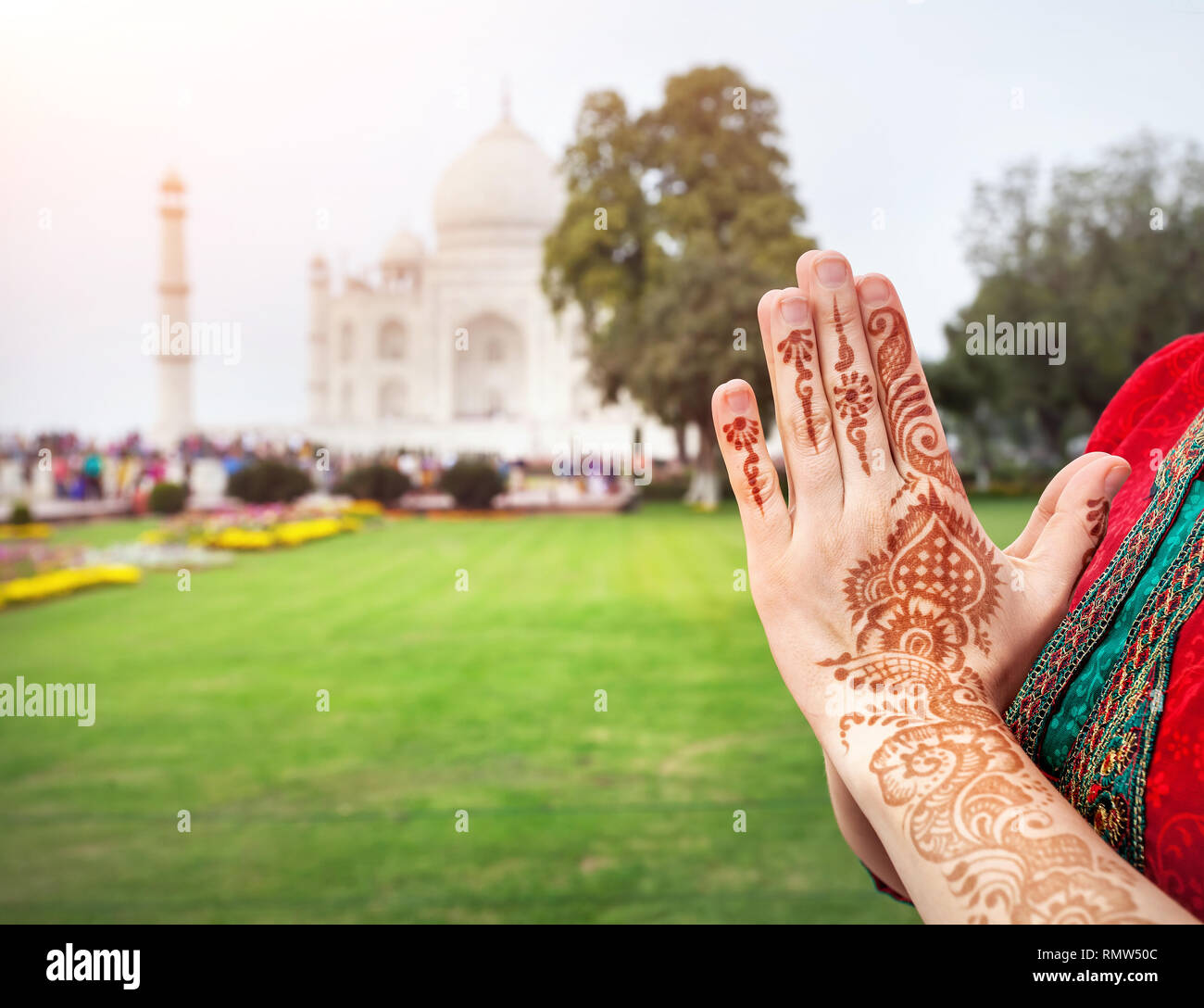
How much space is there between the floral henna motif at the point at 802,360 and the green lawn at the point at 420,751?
2.04 m

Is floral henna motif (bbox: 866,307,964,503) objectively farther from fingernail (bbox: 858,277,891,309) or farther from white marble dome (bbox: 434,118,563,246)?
white marble dome (bbox: 434,118,563,246)

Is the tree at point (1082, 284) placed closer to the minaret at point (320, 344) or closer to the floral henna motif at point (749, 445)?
the floral henna motif at point (749, 445)

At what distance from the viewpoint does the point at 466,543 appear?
17.4ft

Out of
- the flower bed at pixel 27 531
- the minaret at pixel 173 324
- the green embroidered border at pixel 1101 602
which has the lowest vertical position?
the flower bed at pixel 27 531

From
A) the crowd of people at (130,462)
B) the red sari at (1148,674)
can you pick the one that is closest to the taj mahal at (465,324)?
the crowd of people at (130,462)

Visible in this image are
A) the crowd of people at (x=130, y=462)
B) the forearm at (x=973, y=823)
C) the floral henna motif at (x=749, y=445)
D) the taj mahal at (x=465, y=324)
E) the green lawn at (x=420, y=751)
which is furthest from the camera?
the taj mahal at (x=465, y=324)

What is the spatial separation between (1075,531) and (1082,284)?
593cm

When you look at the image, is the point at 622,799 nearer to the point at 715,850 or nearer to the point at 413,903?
the point at 715,850

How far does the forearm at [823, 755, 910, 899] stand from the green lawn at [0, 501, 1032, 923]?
1.92 m

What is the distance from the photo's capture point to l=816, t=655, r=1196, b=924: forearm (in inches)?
16.6

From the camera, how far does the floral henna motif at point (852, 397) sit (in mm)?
513

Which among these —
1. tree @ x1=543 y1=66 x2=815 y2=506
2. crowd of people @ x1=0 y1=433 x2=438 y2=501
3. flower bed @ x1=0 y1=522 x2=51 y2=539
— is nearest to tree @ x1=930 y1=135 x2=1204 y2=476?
tree @ x1=543 y1=66 x2=815 y2=506

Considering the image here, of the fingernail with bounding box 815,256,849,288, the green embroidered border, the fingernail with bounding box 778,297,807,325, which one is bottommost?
the green embroidered border
